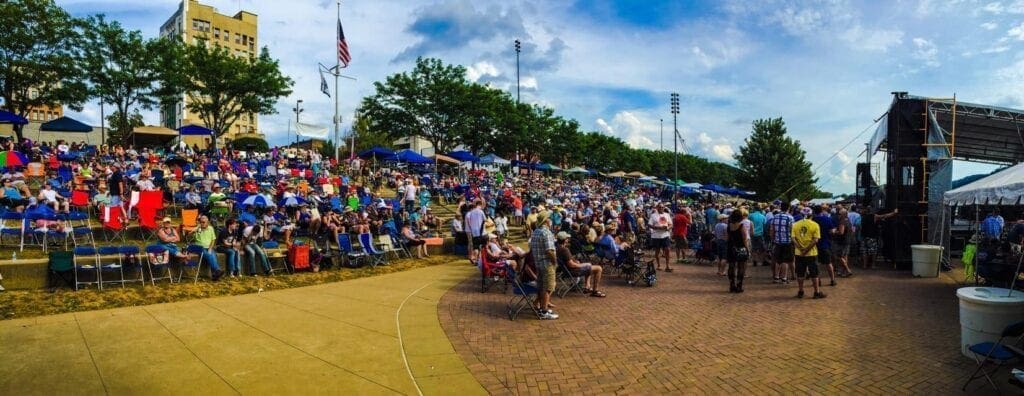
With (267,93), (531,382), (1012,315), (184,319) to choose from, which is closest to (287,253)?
(184,319)

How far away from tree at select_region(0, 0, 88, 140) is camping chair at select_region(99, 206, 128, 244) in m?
18.7

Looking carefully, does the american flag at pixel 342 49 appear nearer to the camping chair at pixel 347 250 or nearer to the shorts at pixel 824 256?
the camping chair at pixel 347 250

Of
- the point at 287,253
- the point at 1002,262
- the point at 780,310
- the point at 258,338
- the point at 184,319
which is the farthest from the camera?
the point at 287,253

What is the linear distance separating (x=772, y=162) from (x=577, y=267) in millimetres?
36921

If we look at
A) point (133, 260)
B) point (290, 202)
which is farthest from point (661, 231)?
point (133, 260)

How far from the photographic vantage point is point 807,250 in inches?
342

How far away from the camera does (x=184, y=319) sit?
6.79m

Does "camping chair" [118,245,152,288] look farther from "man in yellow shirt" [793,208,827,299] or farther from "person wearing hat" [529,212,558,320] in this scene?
"man in yellow shirt" [793,208,827,299]

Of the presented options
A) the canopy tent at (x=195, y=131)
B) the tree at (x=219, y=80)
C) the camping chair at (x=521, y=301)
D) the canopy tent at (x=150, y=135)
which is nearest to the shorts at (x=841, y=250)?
the camping chair at (x=521, y=301)

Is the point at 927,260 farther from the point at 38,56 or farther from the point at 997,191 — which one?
the point at 38,56

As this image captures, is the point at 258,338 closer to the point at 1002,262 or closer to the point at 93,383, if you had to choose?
the point at 93,383

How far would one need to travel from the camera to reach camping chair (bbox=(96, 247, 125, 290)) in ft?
27.6

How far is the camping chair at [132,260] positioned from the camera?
863cm

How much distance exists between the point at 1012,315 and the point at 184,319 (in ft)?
32.4
